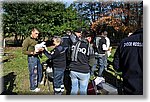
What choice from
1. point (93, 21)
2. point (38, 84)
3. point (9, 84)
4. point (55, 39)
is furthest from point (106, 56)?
point (9, 84)

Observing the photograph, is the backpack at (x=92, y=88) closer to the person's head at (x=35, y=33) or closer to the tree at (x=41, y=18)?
the tree at (x=41, y=18)

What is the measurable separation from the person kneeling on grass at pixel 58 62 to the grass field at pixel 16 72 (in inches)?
3.8

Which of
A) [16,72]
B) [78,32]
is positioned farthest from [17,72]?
[78,32]

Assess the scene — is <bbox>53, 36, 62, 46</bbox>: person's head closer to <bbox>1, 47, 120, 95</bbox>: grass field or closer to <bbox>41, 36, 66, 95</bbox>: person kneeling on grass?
<bbox>41, 36, 66, 95</bbox>: person kneeling on grass

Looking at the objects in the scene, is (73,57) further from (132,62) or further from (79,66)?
(132,62)

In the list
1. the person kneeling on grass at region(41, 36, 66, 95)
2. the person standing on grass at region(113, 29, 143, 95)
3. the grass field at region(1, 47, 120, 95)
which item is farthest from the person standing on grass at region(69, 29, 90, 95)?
the person standing on grass at region(113, 29, 143, 95)

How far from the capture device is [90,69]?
11.1ft

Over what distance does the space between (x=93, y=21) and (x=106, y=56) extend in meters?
0.47

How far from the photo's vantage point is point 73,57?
3.35 meters

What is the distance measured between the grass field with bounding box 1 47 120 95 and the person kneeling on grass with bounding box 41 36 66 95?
96 millimetres

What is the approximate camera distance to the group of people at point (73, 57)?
3334 mm

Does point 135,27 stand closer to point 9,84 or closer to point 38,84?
point 38,84

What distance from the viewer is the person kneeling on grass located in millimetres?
3365

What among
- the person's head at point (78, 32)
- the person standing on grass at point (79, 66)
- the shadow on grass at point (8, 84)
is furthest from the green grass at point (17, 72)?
the person's head at point (78, 32)
